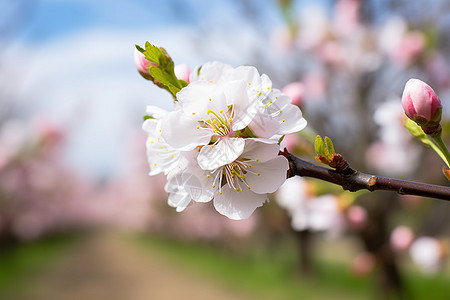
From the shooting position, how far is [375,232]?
9.47 feet

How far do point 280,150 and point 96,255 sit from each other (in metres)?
11.2

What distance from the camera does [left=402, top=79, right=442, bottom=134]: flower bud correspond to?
0.62 meters

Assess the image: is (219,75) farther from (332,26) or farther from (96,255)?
(96,255)

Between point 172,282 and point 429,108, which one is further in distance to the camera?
point 172,282

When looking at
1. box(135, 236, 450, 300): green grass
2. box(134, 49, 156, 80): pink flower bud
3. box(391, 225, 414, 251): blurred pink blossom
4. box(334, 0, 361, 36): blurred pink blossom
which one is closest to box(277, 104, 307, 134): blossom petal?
box(134, 49, 156, 80): pink flower bud

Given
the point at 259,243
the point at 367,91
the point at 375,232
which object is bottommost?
→ the point at 259,243

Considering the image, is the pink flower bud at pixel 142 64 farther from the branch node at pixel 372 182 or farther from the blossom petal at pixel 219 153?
the branch node at pixel 372 182

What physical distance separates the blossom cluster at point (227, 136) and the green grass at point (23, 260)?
6.25 metres

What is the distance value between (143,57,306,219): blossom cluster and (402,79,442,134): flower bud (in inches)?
6.9

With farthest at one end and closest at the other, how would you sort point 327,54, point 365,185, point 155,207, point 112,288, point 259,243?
point 155,207
point 259,243
point 112,288
point 327,54
point 365,185

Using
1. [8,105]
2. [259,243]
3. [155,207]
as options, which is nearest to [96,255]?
[155,207]

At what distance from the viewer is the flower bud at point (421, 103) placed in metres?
0.62

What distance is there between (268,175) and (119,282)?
709 centimetres

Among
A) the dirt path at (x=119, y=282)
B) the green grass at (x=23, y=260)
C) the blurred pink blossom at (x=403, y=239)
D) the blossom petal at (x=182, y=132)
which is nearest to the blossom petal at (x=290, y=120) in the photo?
the blossom petal at (x=182, y=132)
